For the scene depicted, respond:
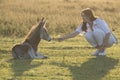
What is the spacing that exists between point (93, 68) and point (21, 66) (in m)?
1.61

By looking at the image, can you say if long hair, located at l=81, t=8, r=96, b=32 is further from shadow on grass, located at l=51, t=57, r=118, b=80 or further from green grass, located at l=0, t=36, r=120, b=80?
shadow on grass, located at l=51, t=57, r=118, b=80

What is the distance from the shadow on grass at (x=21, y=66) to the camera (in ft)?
28.8

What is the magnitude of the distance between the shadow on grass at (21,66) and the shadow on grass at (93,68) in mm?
574

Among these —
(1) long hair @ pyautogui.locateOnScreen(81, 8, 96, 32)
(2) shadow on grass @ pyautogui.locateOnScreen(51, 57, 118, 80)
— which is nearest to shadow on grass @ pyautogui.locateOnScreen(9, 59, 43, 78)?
(2) shadow on grass @ pyautogui.locateOnScreen(51, 57, 118, 80)

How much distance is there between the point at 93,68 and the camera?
9281mm

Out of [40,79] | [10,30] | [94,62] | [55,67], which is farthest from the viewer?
[10,30]

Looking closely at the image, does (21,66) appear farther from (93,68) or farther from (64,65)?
(93,68)

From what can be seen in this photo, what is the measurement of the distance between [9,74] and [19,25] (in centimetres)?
869

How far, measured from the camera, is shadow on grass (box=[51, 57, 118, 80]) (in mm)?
8461

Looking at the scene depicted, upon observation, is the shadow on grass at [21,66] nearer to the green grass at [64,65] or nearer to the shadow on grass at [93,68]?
the green grass at [64,65]

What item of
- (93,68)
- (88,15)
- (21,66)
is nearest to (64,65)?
(93,68)

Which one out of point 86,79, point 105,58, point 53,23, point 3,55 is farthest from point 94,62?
point 53,23

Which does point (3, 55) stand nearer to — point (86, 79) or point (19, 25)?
point (86, 79)

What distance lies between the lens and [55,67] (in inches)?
368
